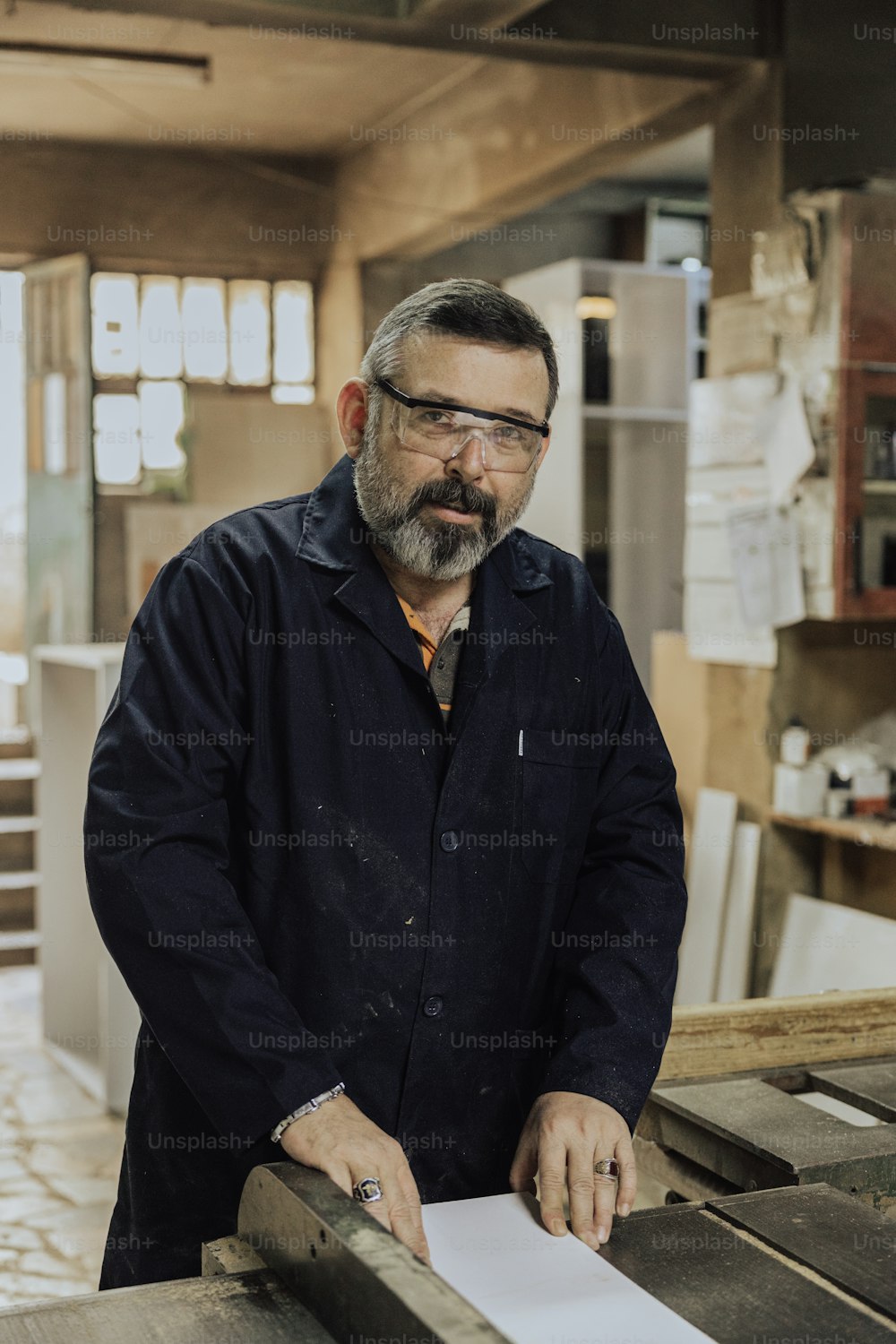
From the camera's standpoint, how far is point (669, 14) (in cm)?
440

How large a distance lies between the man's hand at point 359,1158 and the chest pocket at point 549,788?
1.39 feet

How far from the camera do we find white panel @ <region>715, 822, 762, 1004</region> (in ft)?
14.7

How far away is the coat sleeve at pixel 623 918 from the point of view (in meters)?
1.70

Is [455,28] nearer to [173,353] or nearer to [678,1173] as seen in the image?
[678,1173]

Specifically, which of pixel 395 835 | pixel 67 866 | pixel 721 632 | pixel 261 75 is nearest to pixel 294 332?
pixel 261 75

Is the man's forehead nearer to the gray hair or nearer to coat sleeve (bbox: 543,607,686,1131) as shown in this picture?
the gray hair

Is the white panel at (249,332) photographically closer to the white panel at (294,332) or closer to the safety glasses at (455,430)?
the white panel at (294,332)

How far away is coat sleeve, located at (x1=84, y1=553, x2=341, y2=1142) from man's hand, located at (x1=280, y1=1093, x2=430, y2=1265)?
0.03 m

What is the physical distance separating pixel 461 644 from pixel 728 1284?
0.81 m

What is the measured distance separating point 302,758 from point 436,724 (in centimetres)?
17

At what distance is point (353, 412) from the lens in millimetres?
1819

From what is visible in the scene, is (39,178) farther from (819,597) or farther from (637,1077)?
(637,1077)

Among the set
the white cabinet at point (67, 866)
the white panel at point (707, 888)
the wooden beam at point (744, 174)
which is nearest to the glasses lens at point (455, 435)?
Answer: the wooden beam at point (744, 174)

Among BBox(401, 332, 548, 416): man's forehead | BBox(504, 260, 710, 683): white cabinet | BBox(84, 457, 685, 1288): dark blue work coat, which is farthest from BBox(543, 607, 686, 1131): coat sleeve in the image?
BBox(504, 260, 710, 683): white cabinet
